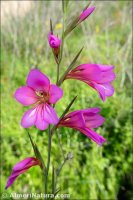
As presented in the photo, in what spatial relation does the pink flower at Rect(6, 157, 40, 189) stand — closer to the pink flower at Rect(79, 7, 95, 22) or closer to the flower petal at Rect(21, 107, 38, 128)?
the flower petal at Rect(21, 107, 38, 128)

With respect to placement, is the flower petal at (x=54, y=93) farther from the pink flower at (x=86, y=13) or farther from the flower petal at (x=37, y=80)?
the pink flower at (x=86, y=13)

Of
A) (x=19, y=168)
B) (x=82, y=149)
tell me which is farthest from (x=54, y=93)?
(x=82, y=149)

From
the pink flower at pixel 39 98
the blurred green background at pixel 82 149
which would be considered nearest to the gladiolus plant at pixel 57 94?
the pink flower at pixel 39 98

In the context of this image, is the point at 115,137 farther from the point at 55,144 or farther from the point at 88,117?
the point at 88,117

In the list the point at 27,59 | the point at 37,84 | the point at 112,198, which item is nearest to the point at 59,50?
the point at 37,84

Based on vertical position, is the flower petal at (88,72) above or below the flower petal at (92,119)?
above

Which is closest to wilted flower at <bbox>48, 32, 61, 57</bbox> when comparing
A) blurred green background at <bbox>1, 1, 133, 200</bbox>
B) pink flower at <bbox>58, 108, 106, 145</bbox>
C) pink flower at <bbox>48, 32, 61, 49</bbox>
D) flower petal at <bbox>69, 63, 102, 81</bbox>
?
pink flower at <bbox>48, 32, 61, 49</bbox>

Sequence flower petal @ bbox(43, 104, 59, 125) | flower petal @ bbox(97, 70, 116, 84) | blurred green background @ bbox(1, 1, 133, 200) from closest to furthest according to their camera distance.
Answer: flower petal @ bbox(43, 104, 59, 125) < flower petal @ bbox(97, 70, 116, 84) < blurred green background @ bbox(1, 1, 133, 200)

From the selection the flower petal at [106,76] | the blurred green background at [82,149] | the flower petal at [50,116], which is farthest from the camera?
the blurred green background at [82,149]
